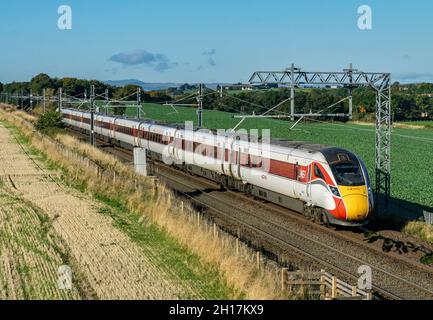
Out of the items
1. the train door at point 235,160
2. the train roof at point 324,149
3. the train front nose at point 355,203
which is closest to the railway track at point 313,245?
the train front nose at point 355,203

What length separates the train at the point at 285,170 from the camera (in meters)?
21.9

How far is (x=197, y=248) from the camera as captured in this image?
18.5m

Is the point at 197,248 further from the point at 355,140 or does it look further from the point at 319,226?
the point at 355,140

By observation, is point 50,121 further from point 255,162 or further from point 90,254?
point 90,254

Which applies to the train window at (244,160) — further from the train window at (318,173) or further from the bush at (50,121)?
the bush at (50,121)

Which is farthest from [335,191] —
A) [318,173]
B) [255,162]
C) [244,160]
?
[244,160]

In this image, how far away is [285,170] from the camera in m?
25.1

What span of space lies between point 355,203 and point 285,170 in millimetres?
4240

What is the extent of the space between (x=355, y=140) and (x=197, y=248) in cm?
5569

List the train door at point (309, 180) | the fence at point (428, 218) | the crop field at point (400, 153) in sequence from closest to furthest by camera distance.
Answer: the train door at point (309, 180) → the fence at point (428, 218) → the crop field at point (400, 153)

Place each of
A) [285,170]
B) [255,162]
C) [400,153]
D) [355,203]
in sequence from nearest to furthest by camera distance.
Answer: [355,203], [285,170], [255,162], [400,153]

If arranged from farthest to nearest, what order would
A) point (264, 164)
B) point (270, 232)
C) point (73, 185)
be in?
1. point (73, 185)
2. point (264, 164)
3. point (270, 232)

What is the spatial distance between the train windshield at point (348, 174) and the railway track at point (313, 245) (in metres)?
2.07
